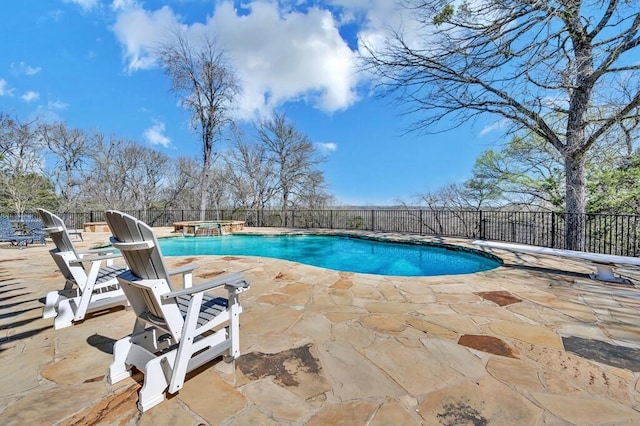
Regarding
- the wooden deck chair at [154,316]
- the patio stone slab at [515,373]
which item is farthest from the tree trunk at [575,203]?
the wooden deck chair at [154,316]

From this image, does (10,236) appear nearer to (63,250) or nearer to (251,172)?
(63,250)

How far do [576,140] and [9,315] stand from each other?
10152mm

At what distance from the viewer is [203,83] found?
1378cm

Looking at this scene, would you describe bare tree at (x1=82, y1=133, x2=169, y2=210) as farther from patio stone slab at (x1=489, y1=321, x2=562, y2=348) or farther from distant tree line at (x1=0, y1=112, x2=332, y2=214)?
patio stone slab at (x1=489, y1=321, x2=562, y2=348)

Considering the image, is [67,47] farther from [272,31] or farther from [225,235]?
[225,235]

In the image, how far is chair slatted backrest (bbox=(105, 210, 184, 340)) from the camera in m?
1.34

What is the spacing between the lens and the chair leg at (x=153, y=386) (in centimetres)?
129

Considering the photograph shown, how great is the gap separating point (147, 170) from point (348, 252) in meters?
18.2

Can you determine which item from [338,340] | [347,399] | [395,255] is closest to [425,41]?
[395,255]

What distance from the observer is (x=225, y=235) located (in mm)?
11195

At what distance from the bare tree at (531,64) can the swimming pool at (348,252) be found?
9.02 ft

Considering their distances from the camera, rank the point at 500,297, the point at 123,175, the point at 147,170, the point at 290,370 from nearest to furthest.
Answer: the point at 290,370
the point at 500,297
the point at 123,175
the point at 147,170

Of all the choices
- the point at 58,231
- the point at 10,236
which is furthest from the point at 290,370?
the point at 10,236

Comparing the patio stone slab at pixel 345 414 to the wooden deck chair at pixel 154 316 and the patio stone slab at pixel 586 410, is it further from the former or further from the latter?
the patio stone slab at pixel 586 410
